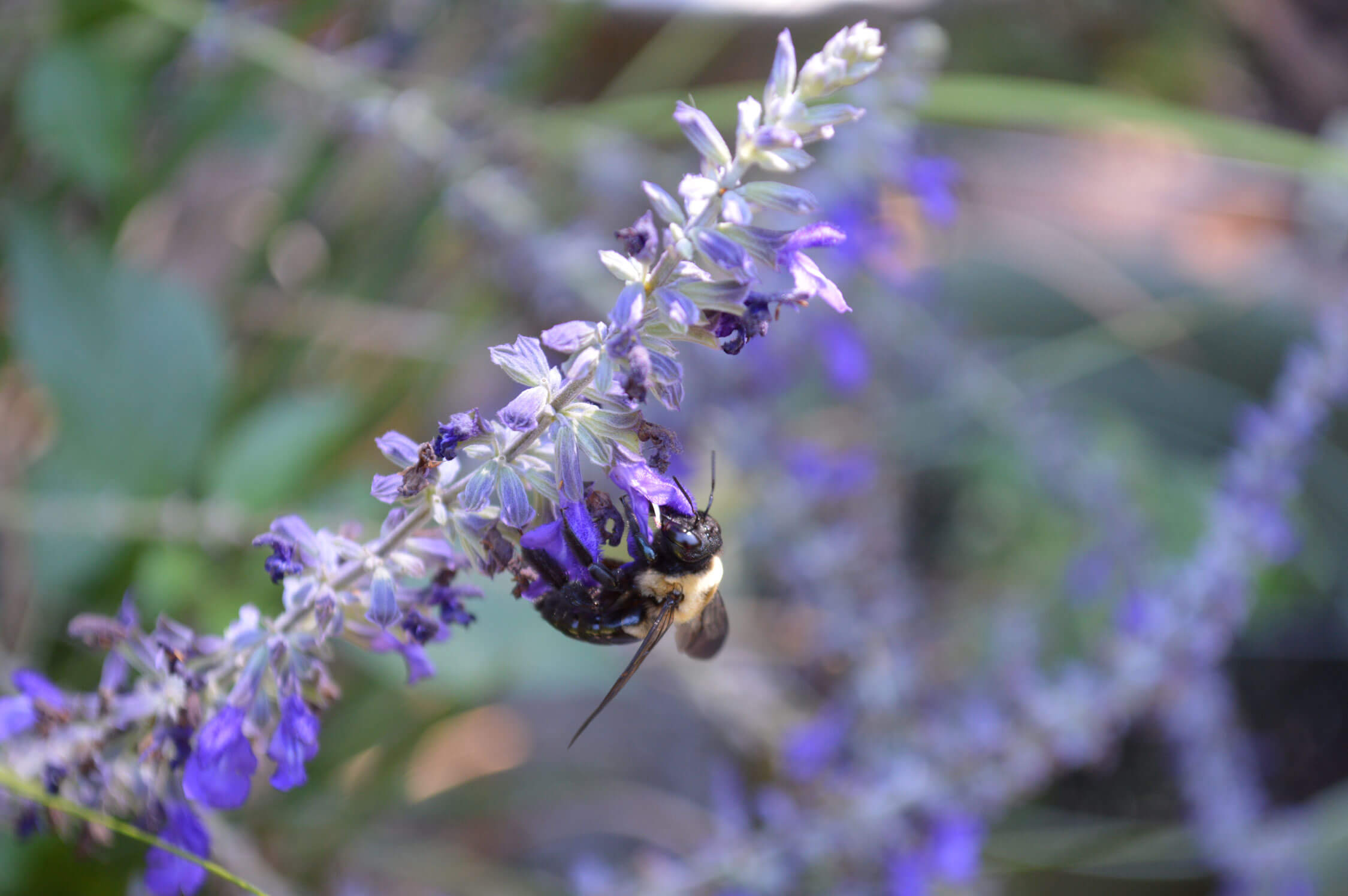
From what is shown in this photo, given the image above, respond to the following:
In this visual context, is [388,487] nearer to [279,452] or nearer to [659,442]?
[659,442]

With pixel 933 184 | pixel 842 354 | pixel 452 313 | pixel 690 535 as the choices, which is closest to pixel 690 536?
pixel 690 535

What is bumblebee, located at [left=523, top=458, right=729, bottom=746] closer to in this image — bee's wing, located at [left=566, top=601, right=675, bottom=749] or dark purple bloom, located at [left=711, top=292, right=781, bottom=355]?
bee's wing, located at [left=566, top=601, right=675, bottom=749]

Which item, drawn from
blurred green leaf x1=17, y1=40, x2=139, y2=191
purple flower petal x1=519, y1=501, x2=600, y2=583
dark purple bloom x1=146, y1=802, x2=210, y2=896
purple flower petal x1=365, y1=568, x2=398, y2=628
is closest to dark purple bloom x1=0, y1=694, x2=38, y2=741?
dark purple bloom x1=146, y1=802, x2=210, y2=896

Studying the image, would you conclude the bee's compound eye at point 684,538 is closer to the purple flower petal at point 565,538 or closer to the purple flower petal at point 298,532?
the purple flower petal at point 565,538

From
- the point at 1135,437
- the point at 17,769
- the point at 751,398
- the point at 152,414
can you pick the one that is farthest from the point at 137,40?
the point at 1135,437

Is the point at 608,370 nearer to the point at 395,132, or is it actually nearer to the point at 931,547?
the point at 395,132

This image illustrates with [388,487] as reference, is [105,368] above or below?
above
